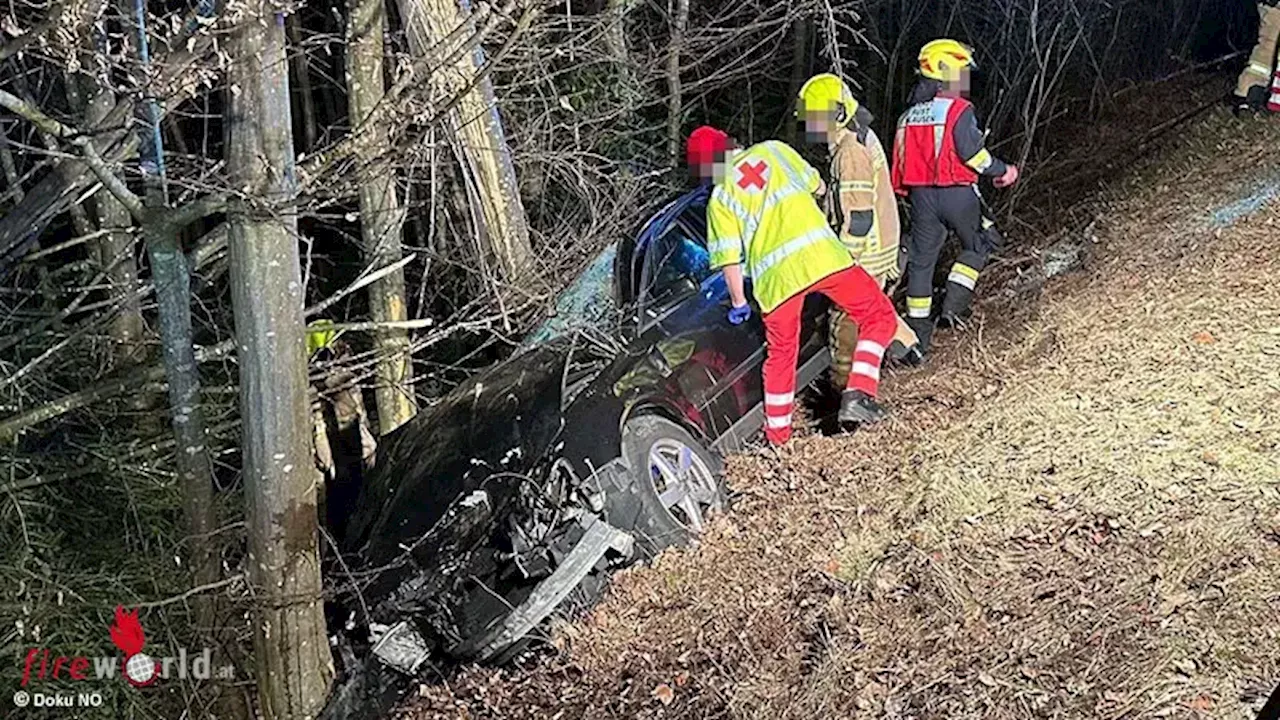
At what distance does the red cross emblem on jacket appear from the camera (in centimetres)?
550

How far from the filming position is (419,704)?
4621 millimetres

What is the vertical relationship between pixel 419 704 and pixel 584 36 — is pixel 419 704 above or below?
below

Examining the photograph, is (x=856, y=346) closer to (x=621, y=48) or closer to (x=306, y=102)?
(x=621, y=48)

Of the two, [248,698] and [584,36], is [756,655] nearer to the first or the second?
[248,698]

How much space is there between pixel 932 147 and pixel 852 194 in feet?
2.31

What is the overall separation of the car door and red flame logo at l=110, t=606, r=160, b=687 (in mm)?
3569

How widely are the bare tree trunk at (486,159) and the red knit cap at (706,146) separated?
167cm

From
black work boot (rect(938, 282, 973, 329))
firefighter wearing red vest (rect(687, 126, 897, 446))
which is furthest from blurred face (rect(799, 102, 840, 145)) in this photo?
black work boot (rect(938, 282, 973, 329))

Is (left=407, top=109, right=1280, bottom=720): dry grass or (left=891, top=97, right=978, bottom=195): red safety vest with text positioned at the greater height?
(left=891, top=97, right=978, bottom=195): red safety vest with text

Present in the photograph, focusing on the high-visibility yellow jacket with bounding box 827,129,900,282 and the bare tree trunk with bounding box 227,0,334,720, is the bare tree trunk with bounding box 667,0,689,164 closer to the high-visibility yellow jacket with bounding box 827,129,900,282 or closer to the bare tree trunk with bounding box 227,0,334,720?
the high-visibility yellow jacket with bounding box 827,129,900,282

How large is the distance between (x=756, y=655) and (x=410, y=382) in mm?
3821

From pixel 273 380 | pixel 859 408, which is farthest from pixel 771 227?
pixel 273 380

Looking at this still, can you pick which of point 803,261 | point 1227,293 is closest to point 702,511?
point 803,261

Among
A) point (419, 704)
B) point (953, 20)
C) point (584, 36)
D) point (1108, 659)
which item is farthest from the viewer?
point (953, 20)
